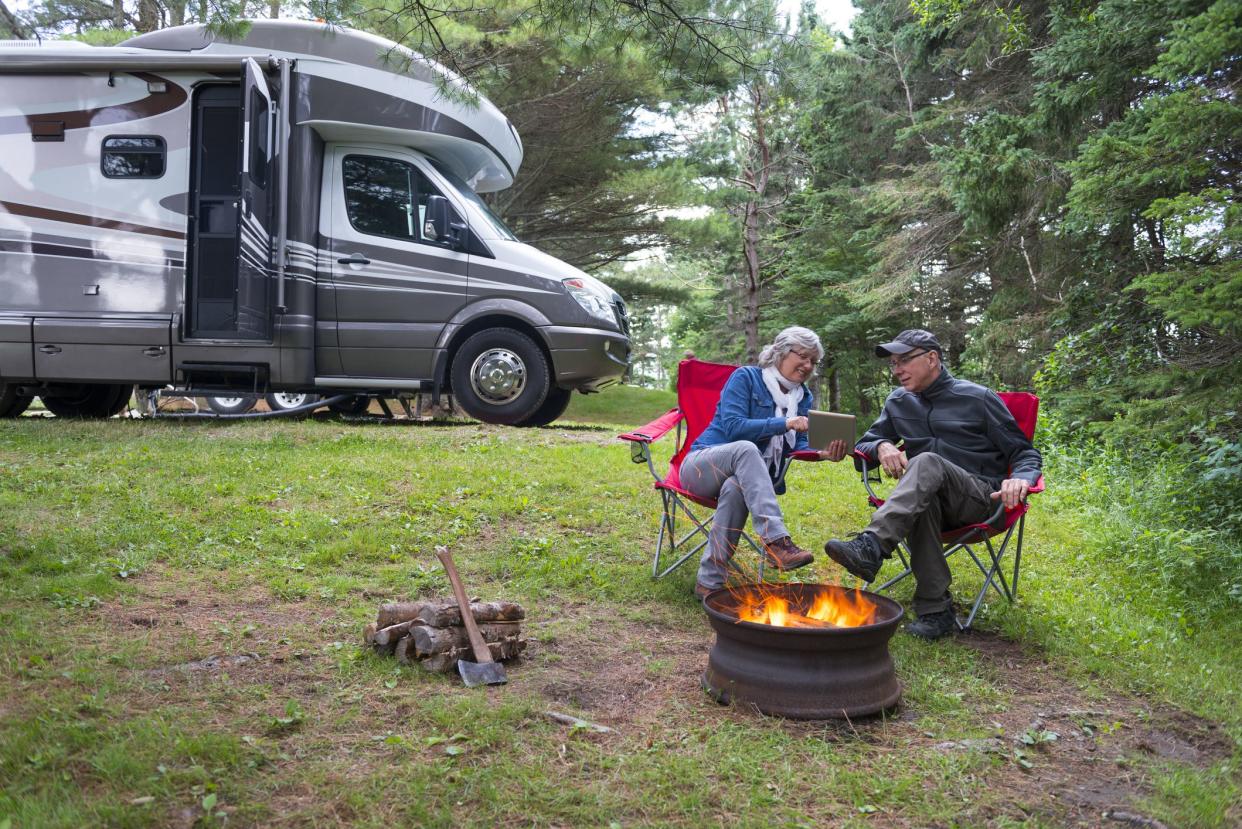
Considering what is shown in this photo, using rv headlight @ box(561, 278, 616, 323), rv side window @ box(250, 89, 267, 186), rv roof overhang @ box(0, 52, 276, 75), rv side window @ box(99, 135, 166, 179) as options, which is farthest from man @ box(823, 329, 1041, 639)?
rv side window @ box(99, 135, 166, 179)

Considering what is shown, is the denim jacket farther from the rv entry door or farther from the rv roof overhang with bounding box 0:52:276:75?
the rv roof overhang with bounding box 0:52:276:75

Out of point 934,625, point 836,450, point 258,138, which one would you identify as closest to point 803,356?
point 836,450

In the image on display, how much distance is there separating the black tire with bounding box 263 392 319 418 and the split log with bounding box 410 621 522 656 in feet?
19.9

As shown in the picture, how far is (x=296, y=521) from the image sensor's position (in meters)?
4.40

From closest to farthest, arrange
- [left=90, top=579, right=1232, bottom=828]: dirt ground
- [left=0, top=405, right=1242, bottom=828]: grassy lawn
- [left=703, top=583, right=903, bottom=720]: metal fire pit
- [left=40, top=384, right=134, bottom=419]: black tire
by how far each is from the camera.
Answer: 1. [left=0, top=405, right=1242, bottom=828]: grassy lawn
2. [left=90, top=579, right=1232, bottom=828]: dirt ground
3. [left=703, top=583, right=903, bottom=720]: metal fire pit
4. [left=40, top=384, right=134, bottom=419]: black tire

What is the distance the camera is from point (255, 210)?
6.74m

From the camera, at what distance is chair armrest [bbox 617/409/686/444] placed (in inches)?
150

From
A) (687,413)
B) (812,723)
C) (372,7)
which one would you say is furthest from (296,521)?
(812,723)

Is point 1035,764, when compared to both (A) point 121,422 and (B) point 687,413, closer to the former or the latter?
(B) point 687,413

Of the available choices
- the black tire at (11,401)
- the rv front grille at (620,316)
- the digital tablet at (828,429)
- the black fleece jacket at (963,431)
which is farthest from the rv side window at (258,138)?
the black fleece jacket at (963,431)

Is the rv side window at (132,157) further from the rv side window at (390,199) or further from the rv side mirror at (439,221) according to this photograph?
the rv side mirror at (439,221)

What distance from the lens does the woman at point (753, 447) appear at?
347 cm

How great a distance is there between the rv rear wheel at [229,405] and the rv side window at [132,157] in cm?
226

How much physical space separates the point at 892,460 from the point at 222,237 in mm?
5607
